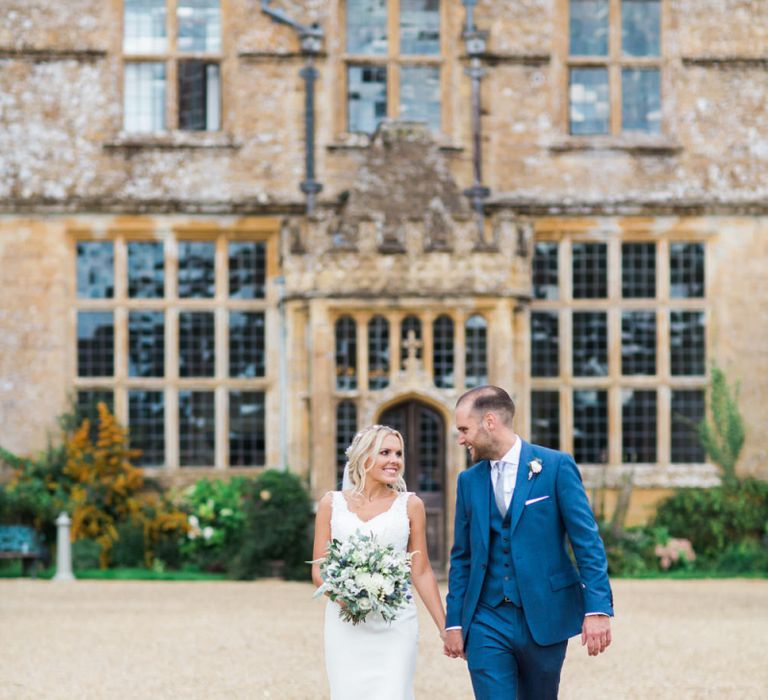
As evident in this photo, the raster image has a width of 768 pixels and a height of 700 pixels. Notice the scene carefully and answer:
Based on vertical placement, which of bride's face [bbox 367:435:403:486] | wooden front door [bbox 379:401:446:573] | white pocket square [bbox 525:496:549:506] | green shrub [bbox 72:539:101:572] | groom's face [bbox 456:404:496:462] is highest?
groom's face [bbox 456:404:496:462]

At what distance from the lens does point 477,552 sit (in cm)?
573

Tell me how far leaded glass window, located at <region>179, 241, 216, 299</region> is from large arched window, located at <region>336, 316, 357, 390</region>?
1815 mm

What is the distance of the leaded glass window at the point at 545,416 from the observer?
54.0 ft

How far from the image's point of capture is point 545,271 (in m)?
16.5

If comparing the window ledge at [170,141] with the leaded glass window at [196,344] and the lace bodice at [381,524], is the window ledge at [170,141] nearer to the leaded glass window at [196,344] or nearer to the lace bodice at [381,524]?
the leaded glass window at [196,344]

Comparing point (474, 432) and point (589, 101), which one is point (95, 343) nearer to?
point (589, 101)

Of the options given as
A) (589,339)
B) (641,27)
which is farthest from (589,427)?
(641,27)

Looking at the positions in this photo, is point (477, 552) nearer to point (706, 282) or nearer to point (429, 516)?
point (429, 516)

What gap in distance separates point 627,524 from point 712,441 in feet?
4.03

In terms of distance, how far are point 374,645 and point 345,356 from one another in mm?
9190

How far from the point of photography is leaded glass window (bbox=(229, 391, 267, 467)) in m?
16.3

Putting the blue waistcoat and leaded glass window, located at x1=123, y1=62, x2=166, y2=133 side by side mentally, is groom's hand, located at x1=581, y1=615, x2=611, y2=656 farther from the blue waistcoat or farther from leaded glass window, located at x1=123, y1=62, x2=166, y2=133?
leaded glass window, located at x1=123, y1=62, x2=166, y2=133

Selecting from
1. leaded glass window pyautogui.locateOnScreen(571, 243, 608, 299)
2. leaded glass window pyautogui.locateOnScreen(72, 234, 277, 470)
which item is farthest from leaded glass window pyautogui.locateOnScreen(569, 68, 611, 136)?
leaded glass window pyautogui.locateOnScreen(72, 234, 277, 470)

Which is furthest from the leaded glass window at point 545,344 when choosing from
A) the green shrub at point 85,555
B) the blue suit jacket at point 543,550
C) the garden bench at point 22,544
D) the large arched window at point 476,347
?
the blue suit jacket at point 543,550
